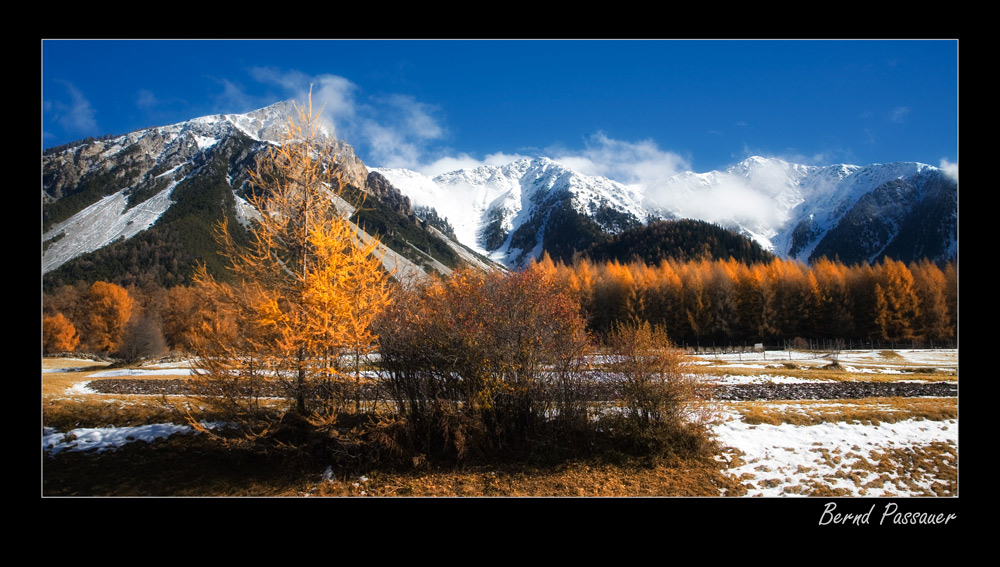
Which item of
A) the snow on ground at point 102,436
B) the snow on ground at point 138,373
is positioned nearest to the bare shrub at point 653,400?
the snow on ground at point 102,436

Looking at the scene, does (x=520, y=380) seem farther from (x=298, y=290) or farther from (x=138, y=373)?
(x=138, y=373)

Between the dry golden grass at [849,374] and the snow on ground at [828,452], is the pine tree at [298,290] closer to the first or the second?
the snow on ground at [828,452]

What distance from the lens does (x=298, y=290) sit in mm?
10180

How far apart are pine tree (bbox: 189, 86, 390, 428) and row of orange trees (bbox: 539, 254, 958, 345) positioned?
184 ft

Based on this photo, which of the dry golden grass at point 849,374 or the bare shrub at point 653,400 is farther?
the dry golden grass at point 849,374

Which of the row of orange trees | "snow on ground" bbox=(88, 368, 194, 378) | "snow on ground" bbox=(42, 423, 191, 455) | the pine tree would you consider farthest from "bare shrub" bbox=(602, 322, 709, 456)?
the row of orange trees

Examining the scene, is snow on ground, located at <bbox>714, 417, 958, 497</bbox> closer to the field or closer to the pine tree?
the field

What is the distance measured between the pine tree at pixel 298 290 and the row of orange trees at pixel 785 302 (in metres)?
55.9

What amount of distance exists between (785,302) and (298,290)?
7804 centimetres

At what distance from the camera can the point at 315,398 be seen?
10195mm

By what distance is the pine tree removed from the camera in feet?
31.7

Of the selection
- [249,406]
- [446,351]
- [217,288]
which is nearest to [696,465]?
[446,351]

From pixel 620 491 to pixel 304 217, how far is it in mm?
11018

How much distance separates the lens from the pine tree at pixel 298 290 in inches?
380
